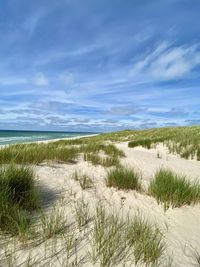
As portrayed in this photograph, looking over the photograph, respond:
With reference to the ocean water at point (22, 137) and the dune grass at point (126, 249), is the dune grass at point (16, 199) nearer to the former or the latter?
the dune grass at point (126, 249)

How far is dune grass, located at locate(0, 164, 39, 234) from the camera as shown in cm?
252

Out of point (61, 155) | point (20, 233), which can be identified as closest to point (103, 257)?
point (20, 233)

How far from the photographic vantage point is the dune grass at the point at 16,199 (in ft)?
8.27

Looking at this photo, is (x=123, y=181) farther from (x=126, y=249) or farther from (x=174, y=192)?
(x=126, y=249)

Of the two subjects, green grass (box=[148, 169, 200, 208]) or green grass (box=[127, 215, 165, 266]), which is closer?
green grass (box=[127, 215, 165, 266])

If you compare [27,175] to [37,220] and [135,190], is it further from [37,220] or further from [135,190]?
[135,190]

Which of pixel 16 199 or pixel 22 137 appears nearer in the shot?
pixel 16 199

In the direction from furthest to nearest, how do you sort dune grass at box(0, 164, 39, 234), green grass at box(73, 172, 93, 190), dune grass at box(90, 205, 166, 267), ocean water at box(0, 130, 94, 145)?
1. ocean water at box(0, 130, 94, 145)
2. green grass at box(73, 172, 93, 190)
3. dune grass at box(0, 164, 39, 234)
4. dune grass at box(90, 205, 166, 267)

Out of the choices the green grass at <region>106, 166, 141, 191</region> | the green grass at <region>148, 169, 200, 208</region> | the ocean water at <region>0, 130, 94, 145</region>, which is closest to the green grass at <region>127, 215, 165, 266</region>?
the green grass at <region>148, 169, 200, 208</region>

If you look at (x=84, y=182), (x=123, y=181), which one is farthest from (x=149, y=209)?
(x=84, y=182)

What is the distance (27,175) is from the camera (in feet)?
12.8

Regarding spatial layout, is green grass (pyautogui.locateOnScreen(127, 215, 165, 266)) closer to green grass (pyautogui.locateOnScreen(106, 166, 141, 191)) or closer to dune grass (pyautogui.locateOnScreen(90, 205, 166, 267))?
dune grass (pyautogui.locateOnScreen(90, 205, 166, 267))

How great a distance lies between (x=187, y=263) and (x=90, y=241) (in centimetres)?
104

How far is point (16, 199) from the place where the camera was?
10.4 feet
